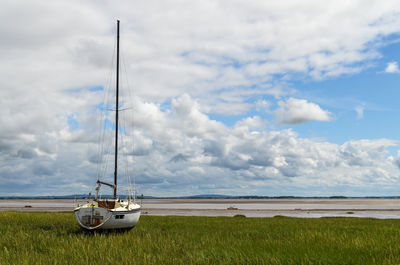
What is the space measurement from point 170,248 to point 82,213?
23.5ft

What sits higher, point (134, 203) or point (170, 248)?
point (134, 203)

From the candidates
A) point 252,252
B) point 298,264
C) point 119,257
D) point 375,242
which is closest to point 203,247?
point 252,252

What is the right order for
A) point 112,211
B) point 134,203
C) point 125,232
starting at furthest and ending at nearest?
point 134,203 < point 125,232 < point 112,211

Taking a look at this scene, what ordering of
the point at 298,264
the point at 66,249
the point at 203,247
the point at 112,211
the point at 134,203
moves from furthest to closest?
the point at 134,203 → the point at 112,211 → the point at 203,247 → the point at 66,249 → the point at 298,264

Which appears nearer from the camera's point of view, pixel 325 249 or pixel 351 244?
pixel 325 249

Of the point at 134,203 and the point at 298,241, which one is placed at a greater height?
the point at 134,203

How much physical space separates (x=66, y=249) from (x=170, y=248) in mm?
4584

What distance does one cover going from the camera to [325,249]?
14.2 m

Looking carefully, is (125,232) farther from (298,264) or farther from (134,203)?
(298,264)

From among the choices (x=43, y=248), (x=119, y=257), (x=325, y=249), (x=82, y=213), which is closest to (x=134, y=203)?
(x=82, y=213)

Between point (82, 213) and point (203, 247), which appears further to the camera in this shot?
point (82, 213)

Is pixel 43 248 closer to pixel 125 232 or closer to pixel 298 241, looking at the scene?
pixel 125 232

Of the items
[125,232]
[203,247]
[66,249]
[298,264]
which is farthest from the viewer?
[125,232]

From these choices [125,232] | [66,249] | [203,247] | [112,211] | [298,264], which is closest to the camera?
[298,264]
